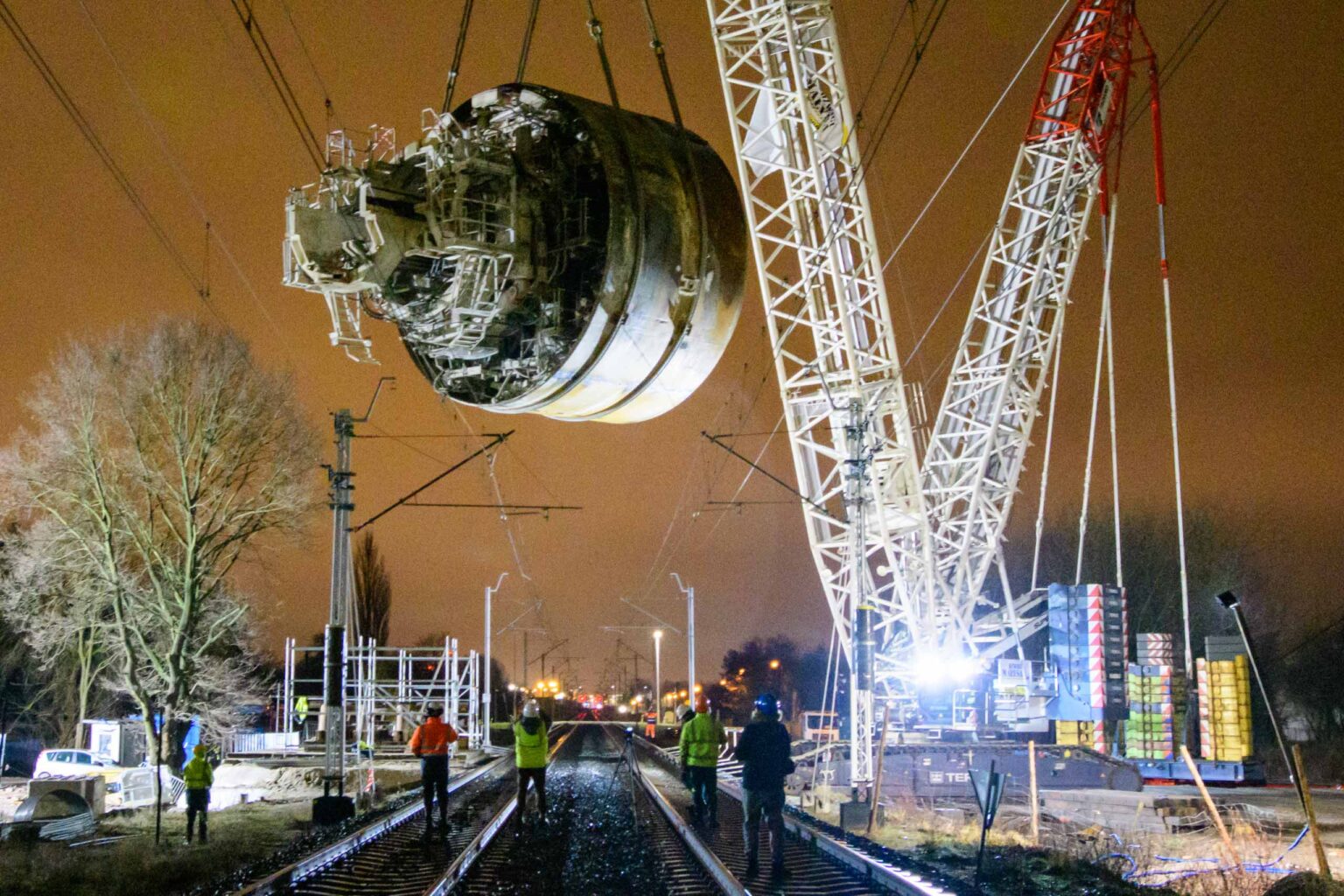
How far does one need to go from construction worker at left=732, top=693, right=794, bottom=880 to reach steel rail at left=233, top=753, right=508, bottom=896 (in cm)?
400

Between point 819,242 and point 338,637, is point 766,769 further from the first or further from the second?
point 819,242

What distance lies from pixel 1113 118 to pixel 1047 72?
178 cm

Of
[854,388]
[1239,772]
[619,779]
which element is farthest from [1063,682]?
[619,779]

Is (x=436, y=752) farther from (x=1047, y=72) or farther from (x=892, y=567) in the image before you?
(x=1047, y=72)

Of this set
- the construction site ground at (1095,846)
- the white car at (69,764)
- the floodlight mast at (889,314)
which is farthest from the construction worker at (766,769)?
the white car at (69,764)

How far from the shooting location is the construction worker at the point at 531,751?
1572 centimetres

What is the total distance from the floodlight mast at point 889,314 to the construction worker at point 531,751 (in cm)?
1213

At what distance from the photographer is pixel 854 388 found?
29.0 metres

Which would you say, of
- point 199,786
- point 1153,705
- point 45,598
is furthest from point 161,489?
point 1153,705

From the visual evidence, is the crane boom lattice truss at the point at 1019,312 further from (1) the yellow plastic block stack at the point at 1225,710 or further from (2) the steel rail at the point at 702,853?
(2) the steel rail at the point at 702,853

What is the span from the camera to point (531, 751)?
16125mm

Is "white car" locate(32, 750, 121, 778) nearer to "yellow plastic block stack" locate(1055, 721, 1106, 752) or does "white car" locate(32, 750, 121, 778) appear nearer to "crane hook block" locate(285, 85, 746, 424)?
"yellow plastic block stack" locate(1055, 721, 1106, 752)

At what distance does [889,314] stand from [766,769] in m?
18.9

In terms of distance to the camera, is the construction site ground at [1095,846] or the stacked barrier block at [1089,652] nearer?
the construction site ground at [1095,846]
